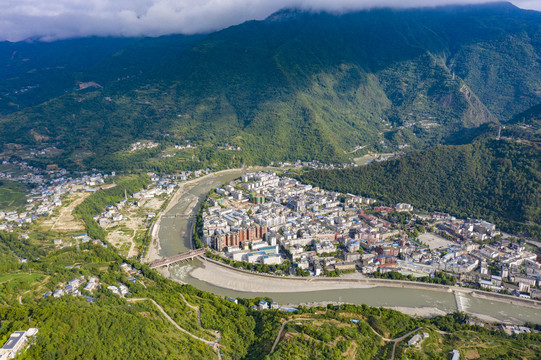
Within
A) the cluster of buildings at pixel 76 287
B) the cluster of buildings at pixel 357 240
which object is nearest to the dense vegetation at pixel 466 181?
the cluster of buildings at pixel 357 240

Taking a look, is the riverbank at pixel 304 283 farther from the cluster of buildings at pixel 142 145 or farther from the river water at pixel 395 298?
the cluster of buildings at pixel 142 145

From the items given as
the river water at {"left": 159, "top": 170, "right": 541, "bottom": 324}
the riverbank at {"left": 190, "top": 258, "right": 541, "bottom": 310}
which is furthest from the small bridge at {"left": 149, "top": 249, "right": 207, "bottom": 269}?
the riverbank at {"left": 190, "top": 258, "right": 541, "bottom": 310}

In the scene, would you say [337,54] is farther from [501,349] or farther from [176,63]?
[501,349]

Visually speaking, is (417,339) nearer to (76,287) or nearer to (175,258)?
(175,258)

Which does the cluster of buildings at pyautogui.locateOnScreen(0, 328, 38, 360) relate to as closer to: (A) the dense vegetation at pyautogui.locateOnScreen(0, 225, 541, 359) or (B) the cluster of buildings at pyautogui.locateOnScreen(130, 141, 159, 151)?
(A) the dense vegetation at pyautogui.locateOnScreen(0, 225, 541, 359)

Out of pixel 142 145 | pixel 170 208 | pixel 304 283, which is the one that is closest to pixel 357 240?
pixel 304 283

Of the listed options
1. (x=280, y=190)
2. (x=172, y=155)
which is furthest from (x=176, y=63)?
(x=280, y=190)

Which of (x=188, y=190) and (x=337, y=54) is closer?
(x=188, y=190)
